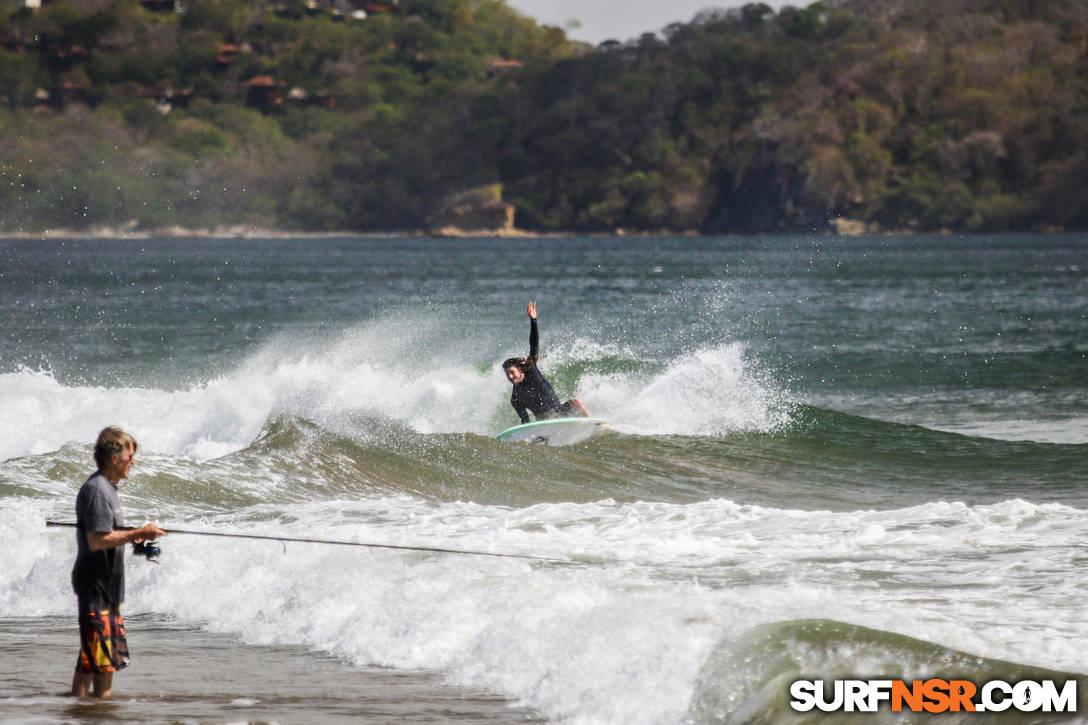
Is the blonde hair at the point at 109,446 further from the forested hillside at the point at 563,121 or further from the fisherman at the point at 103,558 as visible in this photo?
the forested hillside at the point at 563,121

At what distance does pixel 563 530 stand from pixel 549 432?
4989 millimetres

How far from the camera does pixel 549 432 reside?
15703 millimetres

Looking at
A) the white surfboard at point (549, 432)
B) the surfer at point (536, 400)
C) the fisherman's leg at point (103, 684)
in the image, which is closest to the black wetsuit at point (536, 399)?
the surfer at point (536, 400)

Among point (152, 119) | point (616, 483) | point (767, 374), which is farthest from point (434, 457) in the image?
point (152, 119)

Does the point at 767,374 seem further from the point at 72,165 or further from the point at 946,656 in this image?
the point at 72,165

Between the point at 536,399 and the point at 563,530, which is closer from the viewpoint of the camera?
the point at 563,530

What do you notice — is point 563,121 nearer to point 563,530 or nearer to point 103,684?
point 563,530

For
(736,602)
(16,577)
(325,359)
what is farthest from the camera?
(325,359)

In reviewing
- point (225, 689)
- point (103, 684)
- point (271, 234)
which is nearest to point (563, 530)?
point (225, 689)

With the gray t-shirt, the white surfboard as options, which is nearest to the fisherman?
the gray t-shirt

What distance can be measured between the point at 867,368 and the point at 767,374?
81.5 inches

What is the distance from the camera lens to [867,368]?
28.5 m

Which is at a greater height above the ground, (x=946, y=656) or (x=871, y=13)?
(x=871, y=13)

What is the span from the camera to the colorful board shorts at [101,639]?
21.3 ft
